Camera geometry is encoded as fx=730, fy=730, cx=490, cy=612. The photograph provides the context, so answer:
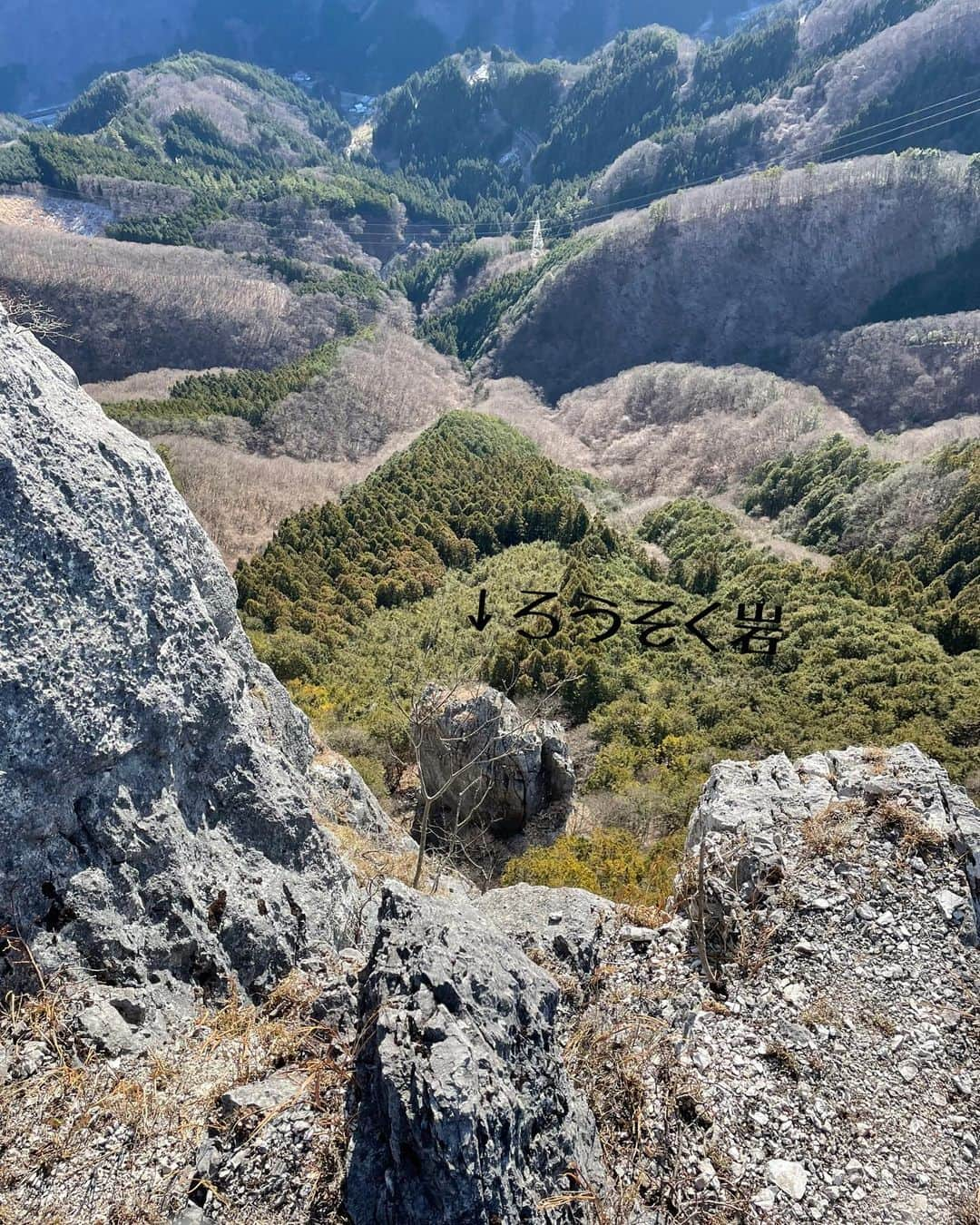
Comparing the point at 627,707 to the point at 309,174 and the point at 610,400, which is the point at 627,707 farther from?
the point at 309,174

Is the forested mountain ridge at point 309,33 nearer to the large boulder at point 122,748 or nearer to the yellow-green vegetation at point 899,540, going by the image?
the yellow-green vegetation at point 899,540

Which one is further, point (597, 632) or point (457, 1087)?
point (597, 632)

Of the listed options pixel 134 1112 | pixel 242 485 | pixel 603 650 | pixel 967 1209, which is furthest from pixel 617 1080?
pixel 242 485

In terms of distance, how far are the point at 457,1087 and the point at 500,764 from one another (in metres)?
14.7

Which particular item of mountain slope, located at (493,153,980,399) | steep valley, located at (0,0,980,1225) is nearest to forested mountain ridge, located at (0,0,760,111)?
steep valley, located at (0,0,980,1225)

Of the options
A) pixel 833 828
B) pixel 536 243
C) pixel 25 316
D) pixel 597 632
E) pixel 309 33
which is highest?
pixel 309 33

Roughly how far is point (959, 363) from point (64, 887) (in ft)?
208

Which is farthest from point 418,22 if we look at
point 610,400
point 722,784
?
point 722,784

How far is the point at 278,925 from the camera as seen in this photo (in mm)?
7152

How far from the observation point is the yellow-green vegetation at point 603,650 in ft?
64.5

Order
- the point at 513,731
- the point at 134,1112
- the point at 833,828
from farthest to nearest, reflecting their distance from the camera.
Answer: the point at 513,731
the point at 833,828
the point at 134,1112

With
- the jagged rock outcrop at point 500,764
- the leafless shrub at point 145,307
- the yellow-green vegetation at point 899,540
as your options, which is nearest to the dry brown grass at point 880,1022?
the jagged rock outcrop at point 500,764

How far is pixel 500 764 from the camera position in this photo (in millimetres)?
19125

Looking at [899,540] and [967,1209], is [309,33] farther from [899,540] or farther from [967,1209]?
[967,1209]
